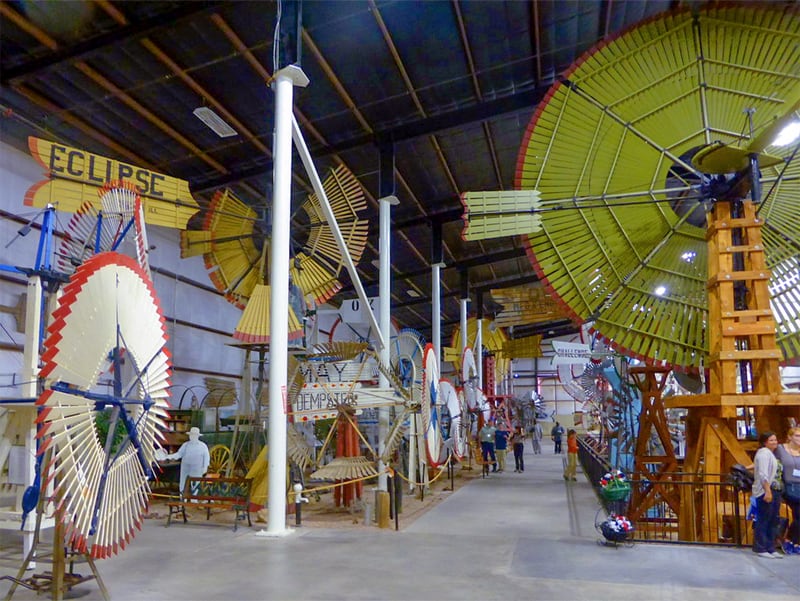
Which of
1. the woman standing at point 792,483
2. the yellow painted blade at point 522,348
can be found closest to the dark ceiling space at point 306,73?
the woman standing at point 792,483

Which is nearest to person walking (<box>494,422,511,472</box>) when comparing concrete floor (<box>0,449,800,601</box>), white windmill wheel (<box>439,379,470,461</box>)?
white windmill wheel (<box>439,379,470,461</box>)

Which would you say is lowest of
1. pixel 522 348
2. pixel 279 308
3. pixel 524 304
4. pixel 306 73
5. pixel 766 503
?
pixel 766 503

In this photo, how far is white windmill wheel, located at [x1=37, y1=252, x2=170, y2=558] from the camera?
3893 mm

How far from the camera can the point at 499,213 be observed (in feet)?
26.6

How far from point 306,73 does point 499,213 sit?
5.62 m

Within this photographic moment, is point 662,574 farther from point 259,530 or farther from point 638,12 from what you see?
point 638,12

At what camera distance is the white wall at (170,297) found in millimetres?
11836

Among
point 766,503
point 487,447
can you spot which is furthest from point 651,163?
point 487,447

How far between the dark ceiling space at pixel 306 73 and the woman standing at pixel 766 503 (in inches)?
222

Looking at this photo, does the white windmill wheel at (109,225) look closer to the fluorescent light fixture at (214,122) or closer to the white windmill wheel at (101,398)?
the white windmill wheel at (101,398)

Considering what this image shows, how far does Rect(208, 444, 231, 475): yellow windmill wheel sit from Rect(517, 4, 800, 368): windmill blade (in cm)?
787

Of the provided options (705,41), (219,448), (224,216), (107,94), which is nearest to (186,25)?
(107,94)

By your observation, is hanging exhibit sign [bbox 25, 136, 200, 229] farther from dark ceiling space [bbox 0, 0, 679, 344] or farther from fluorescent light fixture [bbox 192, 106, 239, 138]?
fluorescent light fixture [bbox 192, 106, 239, 138]

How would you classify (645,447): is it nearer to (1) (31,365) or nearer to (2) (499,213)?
(2) (499,213)
